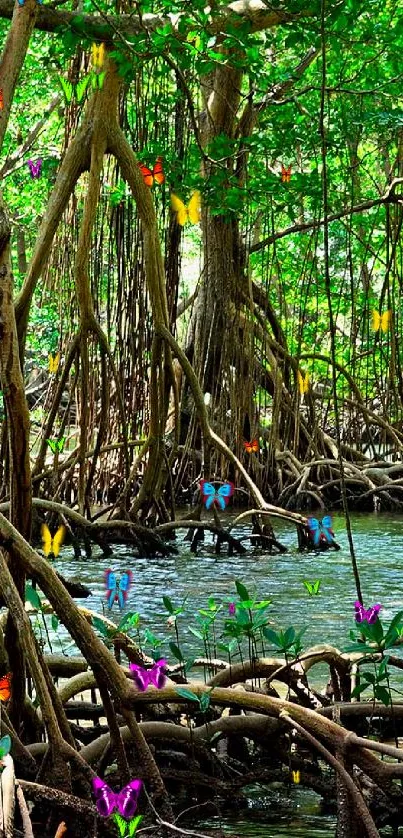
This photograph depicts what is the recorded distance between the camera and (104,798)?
2.87 metres

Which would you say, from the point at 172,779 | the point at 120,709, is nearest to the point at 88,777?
the point at 120,709

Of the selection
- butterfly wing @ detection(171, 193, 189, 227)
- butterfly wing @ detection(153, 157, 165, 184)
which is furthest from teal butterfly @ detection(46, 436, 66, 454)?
Answer: butterfly wing @ detection(153, 157, 165, 184)

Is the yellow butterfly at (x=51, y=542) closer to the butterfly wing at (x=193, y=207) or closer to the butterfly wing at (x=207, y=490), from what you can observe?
the butterfly wing at (x=207, y=490)

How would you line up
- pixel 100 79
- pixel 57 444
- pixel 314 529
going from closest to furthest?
pixel 100 79 → pixel 57 444 → pixel 314 529

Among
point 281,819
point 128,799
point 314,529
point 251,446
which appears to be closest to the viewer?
point 128,799

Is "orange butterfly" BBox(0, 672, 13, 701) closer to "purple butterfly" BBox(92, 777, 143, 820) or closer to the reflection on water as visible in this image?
"purple butterfly" BBox(92, 777, 143, 820)

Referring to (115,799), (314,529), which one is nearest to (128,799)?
(115,799)

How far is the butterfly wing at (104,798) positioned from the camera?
2.86 metres

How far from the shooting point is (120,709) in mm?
3150

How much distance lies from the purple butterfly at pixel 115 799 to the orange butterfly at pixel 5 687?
18.0 inches

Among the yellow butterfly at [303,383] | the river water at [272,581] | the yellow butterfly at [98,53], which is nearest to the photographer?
the river water at [272,581]

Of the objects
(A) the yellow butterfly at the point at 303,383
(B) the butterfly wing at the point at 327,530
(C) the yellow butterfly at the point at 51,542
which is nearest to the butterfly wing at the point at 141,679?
(C) the yellow butterfly at the point at 51,542

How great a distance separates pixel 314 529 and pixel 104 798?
6338 mm

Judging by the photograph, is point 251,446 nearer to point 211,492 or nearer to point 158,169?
point 211,492
